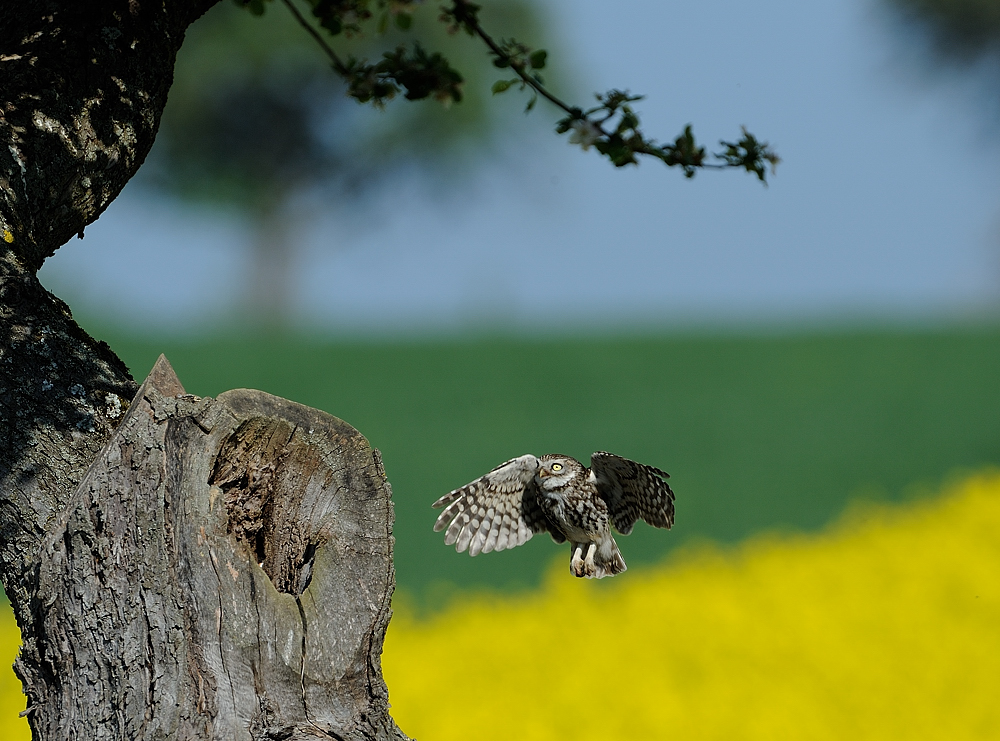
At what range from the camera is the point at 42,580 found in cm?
245

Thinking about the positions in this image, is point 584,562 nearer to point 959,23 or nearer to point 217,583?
point 217,583

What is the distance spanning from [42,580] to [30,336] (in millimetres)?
646

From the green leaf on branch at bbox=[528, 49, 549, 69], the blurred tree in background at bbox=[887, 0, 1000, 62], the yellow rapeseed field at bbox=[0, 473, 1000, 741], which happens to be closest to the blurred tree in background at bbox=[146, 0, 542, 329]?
the blurred tree in background at bbox=[887, 0, 1000, 62]

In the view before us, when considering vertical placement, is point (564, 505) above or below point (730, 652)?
below

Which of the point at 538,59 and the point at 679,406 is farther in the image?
the point at 679,406

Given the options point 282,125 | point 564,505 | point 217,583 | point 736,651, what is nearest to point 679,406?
point 736,651

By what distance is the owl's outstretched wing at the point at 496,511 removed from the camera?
3002 millimetres

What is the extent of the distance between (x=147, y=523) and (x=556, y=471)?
112 cm

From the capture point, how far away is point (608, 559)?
3.19 metres

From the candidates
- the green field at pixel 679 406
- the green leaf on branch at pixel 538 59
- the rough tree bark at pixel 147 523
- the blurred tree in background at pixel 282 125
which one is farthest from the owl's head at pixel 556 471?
the blurred tree in background at pixel 282 125

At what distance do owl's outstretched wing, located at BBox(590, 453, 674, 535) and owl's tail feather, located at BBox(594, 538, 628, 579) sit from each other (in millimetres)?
104

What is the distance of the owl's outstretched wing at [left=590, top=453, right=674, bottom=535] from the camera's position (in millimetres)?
3027

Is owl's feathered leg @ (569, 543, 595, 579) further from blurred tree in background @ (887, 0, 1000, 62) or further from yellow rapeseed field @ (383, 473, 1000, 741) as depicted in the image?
blurred tree in background @ (887, 0, 1000, 62)

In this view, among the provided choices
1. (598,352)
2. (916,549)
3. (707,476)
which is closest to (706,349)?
(598,352)
